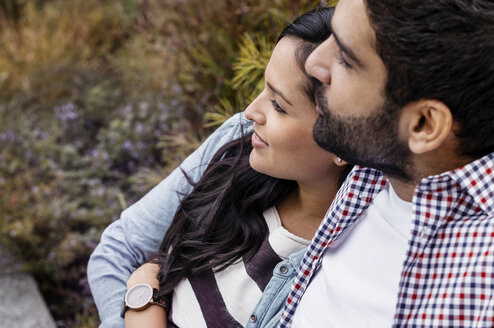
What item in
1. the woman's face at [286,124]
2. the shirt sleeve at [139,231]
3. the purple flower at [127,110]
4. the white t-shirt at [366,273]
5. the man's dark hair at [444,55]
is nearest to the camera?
the man's dark hair at [444,55]

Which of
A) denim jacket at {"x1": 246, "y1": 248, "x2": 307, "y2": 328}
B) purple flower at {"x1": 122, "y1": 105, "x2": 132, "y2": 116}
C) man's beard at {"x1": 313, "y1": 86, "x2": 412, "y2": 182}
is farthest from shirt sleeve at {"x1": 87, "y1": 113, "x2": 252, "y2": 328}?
purple flower at {"x1": 122, "y1": 105, "x2": 132, "y2": 116}

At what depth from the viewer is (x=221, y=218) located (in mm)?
1938

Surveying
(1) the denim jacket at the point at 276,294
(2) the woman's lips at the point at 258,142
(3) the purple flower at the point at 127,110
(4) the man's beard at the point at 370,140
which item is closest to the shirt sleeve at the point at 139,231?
(2) the woman's lips at the point at 258,142

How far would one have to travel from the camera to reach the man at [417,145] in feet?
4.10

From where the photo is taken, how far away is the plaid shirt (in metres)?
1.24

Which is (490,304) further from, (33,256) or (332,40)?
(33,256)

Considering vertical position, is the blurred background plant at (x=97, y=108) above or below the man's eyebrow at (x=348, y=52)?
below

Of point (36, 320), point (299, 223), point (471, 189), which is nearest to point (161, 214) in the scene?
Answer: point (299, 223)

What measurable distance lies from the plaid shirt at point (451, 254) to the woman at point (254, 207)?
426mm

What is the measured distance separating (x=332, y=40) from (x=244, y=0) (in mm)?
1815

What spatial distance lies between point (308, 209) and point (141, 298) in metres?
0.60

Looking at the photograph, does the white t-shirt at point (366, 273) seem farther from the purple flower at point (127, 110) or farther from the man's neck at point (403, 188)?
the purple flower at point (127, 110)

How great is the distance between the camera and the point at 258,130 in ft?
5.73

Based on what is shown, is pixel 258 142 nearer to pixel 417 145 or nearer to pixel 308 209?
pixel 308 209
